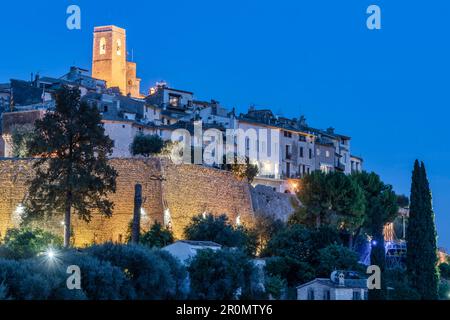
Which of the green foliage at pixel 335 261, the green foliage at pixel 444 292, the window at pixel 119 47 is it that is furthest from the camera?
the window at pixel 119 47

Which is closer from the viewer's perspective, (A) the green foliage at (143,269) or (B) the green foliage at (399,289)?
(A) the green foliage at (143,269)

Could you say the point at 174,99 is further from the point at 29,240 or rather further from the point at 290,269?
the point at 29,240

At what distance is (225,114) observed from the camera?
78750mm

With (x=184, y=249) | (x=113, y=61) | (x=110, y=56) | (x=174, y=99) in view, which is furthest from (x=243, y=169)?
(x=110, y=56)

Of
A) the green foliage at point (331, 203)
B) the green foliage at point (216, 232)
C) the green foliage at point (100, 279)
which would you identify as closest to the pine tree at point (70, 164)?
the green foliage at point (216, 232)

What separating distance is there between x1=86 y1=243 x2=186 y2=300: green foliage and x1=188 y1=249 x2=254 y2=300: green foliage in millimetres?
1932

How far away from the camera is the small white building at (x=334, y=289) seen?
39219 millimetres

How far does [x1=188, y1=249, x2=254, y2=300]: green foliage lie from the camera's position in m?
36.9

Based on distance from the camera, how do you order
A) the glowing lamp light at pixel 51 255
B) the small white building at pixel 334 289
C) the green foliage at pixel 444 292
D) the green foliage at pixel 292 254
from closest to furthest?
the glowing lamp light at pixel 51 255, the small white building at pixel 334 289, the green foliage at pixel 292 254, the green foliage at pixel 444 292

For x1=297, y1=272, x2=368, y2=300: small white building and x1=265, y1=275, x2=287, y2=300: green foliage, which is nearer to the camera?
x1=297, y1=272, x2=368, y2=300: small white building

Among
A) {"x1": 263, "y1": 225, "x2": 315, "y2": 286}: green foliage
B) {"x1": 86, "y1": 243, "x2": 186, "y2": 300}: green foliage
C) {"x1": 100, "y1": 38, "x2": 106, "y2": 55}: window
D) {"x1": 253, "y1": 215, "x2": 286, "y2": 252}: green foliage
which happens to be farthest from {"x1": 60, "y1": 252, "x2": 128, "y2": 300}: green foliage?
{"x1": 100, "y1": 38, "x2": 106, "y2": 55}: window

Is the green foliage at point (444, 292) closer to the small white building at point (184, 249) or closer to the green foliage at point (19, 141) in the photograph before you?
the small white building at point (184, 249)

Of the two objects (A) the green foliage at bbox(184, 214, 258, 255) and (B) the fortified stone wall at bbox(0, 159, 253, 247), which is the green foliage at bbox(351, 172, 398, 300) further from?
(A) the green foliage at bbox(184, 214, 258, 255)

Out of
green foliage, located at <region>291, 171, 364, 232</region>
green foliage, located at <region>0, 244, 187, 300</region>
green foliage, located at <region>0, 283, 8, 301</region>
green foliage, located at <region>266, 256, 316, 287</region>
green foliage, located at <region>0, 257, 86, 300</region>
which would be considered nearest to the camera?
green foliage, located at <region>0, 283, 8, 301</region>
